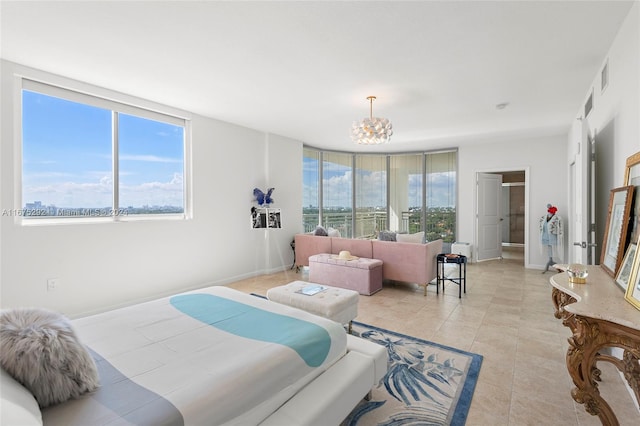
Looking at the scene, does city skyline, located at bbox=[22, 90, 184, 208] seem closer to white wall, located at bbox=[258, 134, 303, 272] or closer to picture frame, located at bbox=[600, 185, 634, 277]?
white wall, located at bbox=[258, 134, 303, 272]

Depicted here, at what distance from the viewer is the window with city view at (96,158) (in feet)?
10.3

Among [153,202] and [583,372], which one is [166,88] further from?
[583,372]

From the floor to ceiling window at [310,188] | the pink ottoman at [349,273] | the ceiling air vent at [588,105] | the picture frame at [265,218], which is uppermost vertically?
the ceiling air vent at [588,105]

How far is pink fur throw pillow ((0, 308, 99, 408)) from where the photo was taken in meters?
1.03

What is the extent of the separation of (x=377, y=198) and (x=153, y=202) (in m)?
5.40

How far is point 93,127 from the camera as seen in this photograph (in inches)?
141

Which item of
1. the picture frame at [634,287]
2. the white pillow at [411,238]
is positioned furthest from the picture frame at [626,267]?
the white pillow at [411,238]

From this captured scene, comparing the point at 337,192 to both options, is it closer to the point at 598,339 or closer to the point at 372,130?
the point at 372,130

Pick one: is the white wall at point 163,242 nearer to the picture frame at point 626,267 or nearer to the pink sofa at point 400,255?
the pink sofa at point 400,255

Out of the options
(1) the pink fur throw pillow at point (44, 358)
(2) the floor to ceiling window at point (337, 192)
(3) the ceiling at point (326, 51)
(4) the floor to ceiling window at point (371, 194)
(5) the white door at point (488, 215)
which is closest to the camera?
(1) the pink fur throw pillow at point (44, 358)

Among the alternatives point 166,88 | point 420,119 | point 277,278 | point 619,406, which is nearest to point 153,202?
point 166,88

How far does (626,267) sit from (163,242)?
462 centimetres

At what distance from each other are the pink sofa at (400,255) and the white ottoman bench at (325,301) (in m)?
1.73

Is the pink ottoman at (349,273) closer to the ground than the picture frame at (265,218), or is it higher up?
closer to the ground
